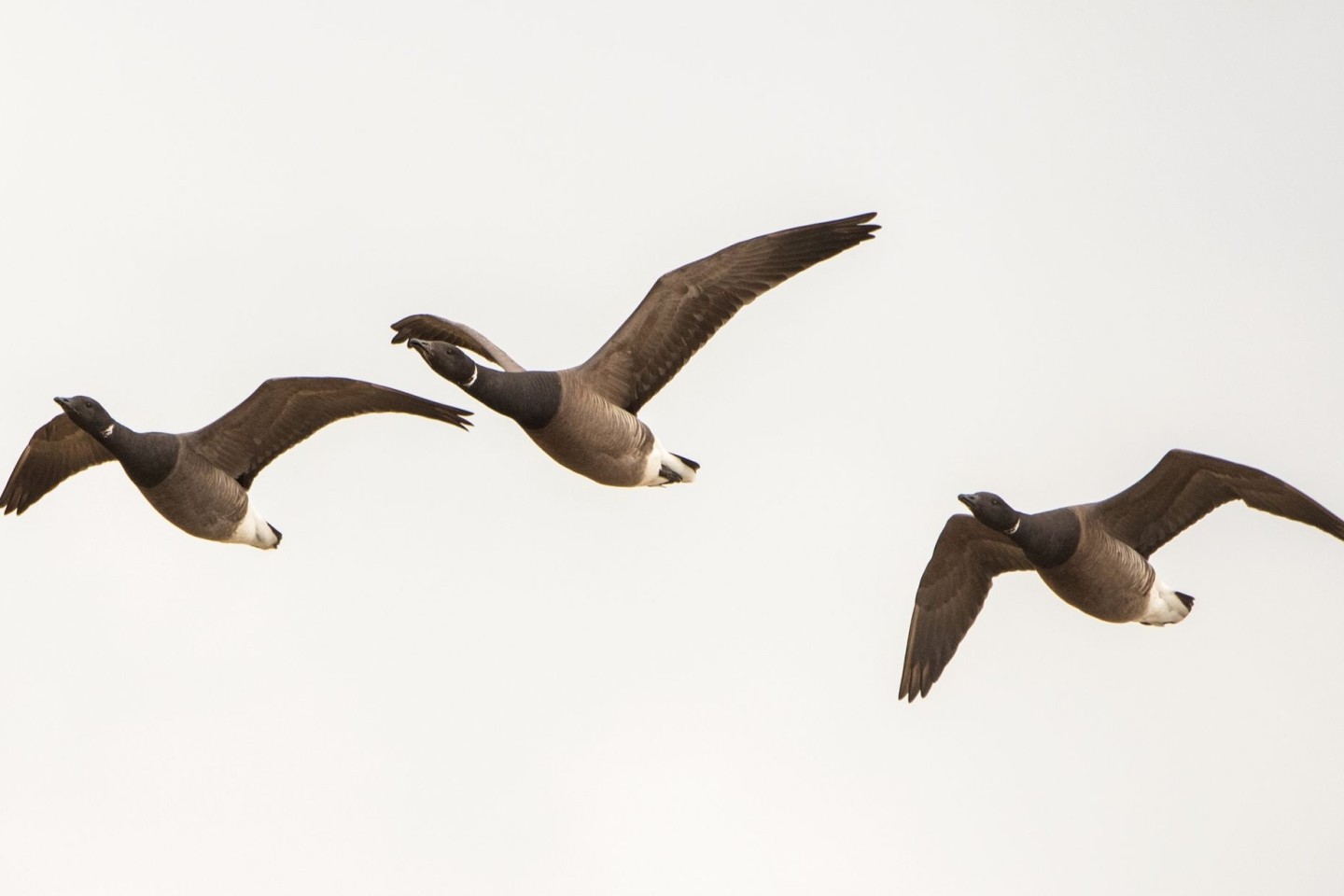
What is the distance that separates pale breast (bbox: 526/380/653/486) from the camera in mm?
17922

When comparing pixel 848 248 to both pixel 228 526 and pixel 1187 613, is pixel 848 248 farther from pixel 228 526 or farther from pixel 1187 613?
pixel 228 526

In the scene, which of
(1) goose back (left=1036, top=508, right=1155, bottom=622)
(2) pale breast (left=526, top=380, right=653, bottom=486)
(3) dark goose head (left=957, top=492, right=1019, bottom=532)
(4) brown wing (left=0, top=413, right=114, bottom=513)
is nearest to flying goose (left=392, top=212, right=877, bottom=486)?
(2) pale breast (left=526, top=380, right=653, bottom=486)

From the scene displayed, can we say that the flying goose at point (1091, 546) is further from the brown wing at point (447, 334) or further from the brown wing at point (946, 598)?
the brown wing at point (447, 334)

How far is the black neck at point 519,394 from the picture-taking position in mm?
17531

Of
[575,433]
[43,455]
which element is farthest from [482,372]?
[43,455]

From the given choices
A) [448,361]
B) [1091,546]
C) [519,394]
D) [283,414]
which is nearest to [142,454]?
[283,414]

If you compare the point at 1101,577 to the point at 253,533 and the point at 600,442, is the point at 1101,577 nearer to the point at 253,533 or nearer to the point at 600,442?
the point at 600,442

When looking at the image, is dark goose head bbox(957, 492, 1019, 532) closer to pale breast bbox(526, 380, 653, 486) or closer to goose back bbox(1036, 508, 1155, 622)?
goose back bbox(1036, 508, 1155, 622)

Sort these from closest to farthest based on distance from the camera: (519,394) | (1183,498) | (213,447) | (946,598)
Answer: (519,394), (1183,498), (213,447), (946,598)

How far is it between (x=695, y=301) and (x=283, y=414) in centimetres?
411

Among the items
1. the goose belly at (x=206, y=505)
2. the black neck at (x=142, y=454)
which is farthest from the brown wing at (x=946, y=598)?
the black neck at (x=142, y=454)

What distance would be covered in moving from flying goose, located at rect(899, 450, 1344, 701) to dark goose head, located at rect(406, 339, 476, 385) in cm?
442

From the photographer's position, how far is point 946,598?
793 inches

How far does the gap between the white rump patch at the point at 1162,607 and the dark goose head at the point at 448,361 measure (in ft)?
21.6
